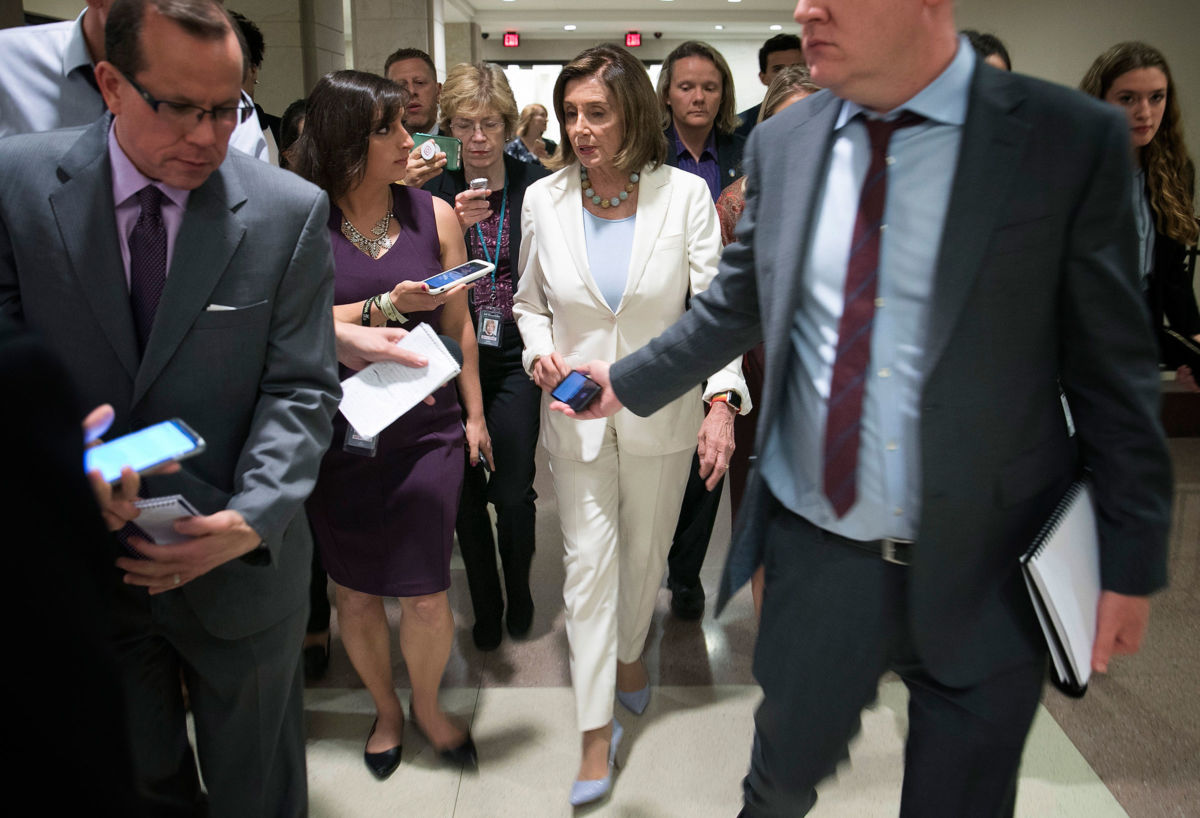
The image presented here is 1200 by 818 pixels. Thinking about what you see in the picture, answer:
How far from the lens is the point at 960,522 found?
4.62 ft

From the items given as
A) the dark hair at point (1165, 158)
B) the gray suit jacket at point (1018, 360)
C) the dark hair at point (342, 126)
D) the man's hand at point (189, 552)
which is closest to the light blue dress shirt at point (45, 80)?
the dark hair at point (342, 126)

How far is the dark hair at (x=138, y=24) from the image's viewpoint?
1.40m

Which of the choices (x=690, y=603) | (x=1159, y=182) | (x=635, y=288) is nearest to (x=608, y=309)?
(x=635, y=288)

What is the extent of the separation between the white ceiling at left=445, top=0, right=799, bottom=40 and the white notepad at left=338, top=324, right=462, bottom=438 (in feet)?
45.0

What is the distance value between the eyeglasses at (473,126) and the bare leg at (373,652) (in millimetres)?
1613

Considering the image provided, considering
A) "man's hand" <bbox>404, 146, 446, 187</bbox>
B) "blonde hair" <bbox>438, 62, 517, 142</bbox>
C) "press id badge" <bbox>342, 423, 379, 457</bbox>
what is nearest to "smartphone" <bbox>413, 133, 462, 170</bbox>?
"man's hand" <bbox>404, 146, 446, 187</bbox>

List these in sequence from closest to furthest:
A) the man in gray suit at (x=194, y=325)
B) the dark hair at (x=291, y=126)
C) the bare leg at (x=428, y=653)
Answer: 1. the man in gray suit at (x=194, y=325)
2. the bare leg at (x=428, y=653)
3. the dark hair at (x=291, y=126)

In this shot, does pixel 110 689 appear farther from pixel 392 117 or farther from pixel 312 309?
pixel 392 117

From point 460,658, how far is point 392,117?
1769 mm

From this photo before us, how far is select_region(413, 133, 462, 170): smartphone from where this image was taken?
9.71 ft

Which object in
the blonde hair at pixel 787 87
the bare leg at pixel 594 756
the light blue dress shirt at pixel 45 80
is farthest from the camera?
the blonde hair at pixel 787 87

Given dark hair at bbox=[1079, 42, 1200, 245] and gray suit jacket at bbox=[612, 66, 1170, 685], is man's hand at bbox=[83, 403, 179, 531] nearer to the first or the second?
gray suit jacket at bbox=[612, 66, 1170, 685]

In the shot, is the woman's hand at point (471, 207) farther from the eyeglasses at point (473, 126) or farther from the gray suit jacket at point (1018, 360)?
the gray suit jacket at point (1018, 360)

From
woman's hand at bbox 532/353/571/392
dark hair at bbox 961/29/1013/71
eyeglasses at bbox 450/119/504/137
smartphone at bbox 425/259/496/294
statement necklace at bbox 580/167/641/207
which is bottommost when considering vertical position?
woman's hand at bbox 532/353/571/392
